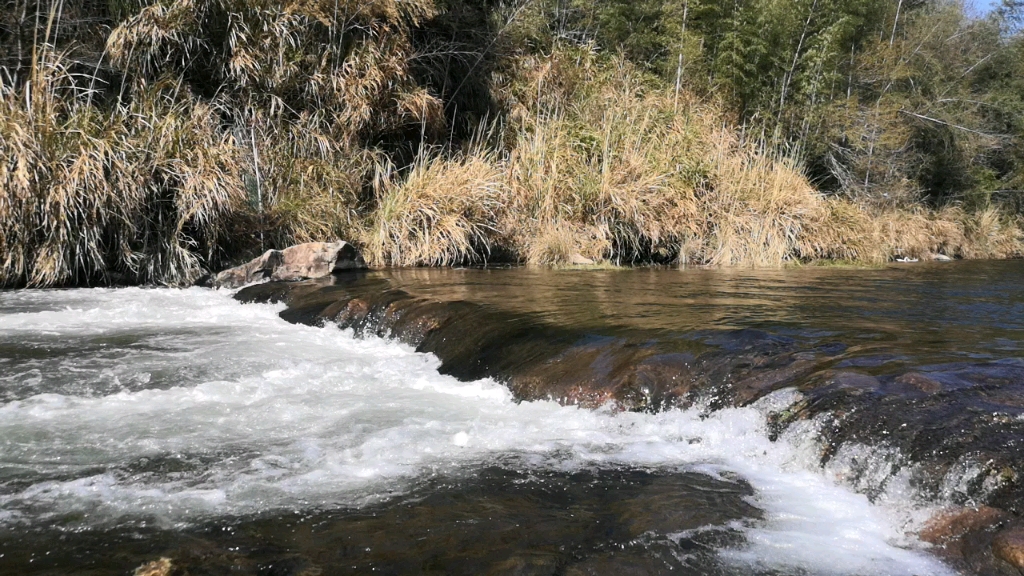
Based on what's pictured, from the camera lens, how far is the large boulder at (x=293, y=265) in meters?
7.52

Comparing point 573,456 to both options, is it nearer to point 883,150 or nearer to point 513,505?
point 513,505

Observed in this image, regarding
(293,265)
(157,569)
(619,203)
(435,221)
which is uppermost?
(619,203)

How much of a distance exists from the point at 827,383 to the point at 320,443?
195 cm

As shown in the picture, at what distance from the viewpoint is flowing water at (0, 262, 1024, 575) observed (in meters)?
1.88

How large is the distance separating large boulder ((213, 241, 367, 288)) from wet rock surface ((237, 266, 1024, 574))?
108 inches

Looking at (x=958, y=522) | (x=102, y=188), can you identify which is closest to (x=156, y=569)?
(x=958, y=522)

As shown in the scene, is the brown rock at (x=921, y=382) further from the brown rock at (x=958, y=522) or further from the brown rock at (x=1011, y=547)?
the brown rock at (x=1011, y=547)

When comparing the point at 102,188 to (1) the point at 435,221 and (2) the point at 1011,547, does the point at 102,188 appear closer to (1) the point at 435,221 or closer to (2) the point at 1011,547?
(1) the point at 435,221

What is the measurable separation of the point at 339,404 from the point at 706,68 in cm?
1121

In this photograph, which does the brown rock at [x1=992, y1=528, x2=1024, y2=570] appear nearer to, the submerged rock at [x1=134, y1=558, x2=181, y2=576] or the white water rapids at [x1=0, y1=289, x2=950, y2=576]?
the white water rapids at [x1=0, y1=289, x2=950, y2=576]

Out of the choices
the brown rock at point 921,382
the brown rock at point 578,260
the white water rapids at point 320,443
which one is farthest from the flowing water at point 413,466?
the brown rock at point 578,260

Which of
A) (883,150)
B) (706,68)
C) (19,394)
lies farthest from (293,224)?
(883,150)

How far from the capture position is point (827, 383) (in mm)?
2816

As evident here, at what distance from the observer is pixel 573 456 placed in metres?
2.62
